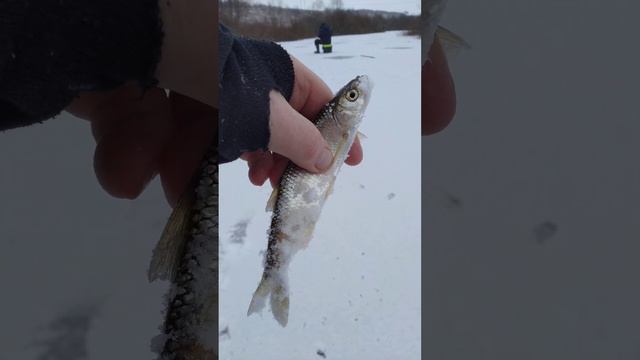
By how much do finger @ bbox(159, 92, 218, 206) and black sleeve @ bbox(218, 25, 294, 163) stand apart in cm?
14

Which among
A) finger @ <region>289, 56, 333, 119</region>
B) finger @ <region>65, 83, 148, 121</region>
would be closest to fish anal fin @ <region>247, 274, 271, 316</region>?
finger @ <region>289, 56, 333, 119</region>

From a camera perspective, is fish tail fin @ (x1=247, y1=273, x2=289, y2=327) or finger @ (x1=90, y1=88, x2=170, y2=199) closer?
fish tail fin @ (x1=247, y1=273, x2=289, y2=327)

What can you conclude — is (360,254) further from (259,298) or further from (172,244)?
(172,244)

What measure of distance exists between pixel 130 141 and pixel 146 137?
2 centimetres

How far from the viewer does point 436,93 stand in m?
1.03

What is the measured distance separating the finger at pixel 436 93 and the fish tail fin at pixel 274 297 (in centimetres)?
28

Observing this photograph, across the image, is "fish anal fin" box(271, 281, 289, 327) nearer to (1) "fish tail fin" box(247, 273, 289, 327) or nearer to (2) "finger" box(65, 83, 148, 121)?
(1) "fish tail fin" box(247, 273, 289, 327)

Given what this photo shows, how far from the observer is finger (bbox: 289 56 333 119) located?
95 centimetres

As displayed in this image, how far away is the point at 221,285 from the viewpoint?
96 cm

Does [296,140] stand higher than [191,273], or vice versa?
[296,140]

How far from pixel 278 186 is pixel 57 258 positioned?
1.15 feet

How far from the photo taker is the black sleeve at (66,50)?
0.95 meters

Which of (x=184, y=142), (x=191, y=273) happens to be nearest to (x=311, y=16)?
(x=184, y=142)

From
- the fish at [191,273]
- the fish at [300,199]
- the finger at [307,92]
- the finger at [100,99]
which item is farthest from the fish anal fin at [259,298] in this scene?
the finger at [100,99]
